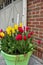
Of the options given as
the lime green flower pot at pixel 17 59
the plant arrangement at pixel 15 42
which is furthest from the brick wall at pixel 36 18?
the lime green flower pot at pixel 17 59

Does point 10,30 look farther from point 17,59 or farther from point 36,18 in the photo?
point 36,18

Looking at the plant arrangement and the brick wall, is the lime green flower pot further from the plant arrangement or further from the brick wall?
the brick wall

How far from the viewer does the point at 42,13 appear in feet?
11.7

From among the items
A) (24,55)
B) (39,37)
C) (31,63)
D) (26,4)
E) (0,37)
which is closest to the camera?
(24,55)

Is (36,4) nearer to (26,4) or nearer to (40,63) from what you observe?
(26,4)

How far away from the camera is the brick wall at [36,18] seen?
3652mm

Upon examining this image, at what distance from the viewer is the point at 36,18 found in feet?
12.5

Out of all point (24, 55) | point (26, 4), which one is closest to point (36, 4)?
point (26, 4)

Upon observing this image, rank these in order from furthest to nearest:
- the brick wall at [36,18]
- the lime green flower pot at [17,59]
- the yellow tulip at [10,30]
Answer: the brick wall at [36,18] → the yellow tulip at [10,30] → the lime green flower pot at [17,59]

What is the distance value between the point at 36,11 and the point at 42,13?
9.6 inches

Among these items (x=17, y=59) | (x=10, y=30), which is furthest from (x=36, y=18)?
(x=17, y=59)

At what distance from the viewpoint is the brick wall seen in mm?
3652

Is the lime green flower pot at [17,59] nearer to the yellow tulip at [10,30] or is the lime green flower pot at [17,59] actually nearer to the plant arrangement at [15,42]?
the plant arrangement at [15,42]

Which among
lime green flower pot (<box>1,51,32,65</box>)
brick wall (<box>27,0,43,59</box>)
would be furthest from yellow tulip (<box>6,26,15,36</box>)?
brick wall (<box>27,0,43,59</box>)
